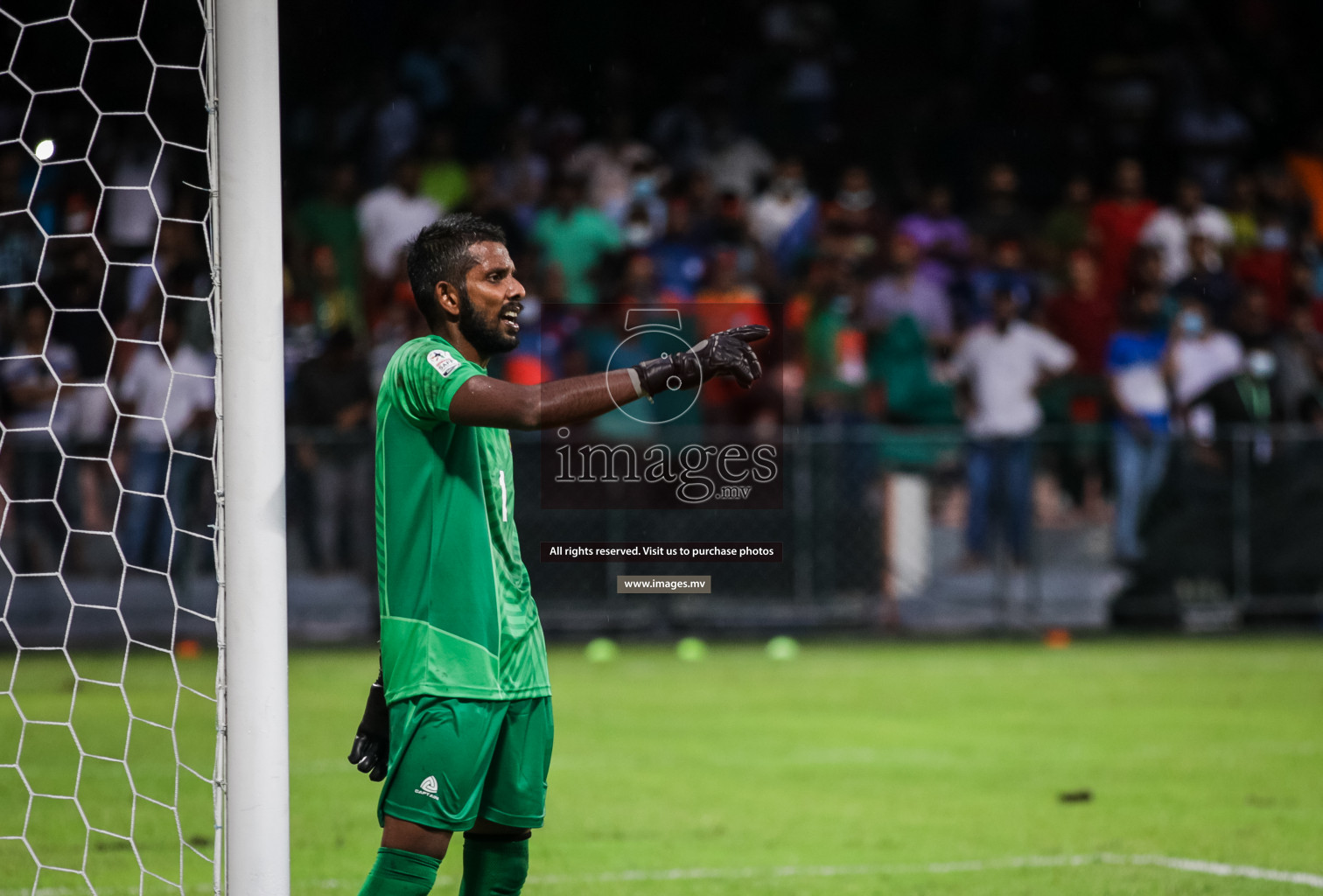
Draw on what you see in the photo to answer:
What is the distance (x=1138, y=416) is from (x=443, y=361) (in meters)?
11.1

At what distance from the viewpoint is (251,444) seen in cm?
410

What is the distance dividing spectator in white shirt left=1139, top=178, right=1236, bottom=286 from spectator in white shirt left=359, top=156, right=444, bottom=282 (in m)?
6.50

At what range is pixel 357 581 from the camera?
40.8 feet

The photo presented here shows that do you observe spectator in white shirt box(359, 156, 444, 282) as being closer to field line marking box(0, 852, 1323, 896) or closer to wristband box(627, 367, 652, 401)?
field line marking box(0, 852, 1323, 896)

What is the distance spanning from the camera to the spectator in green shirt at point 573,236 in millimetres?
14211

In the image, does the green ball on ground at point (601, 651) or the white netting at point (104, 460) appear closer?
the white netting at point (104, 460)

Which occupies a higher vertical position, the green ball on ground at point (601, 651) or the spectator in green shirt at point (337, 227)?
the spectator in green shirt at point (337, 227)

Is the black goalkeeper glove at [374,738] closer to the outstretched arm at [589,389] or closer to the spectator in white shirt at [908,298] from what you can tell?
the outstretched arm at [589,389]

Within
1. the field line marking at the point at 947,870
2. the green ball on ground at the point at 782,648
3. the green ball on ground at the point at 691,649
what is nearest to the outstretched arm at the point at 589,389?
the field line marking at the point at 947,870

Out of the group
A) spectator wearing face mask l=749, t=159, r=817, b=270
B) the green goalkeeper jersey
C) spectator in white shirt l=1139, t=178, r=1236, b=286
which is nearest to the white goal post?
the green goalkeeper jersey

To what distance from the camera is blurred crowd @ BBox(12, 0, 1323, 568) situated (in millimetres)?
12539

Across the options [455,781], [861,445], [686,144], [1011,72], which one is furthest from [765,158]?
[455,781]

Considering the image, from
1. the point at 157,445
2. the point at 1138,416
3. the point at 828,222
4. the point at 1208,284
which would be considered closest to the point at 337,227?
the point at 157,445

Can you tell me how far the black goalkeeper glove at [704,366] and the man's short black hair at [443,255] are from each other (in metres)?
0.54
